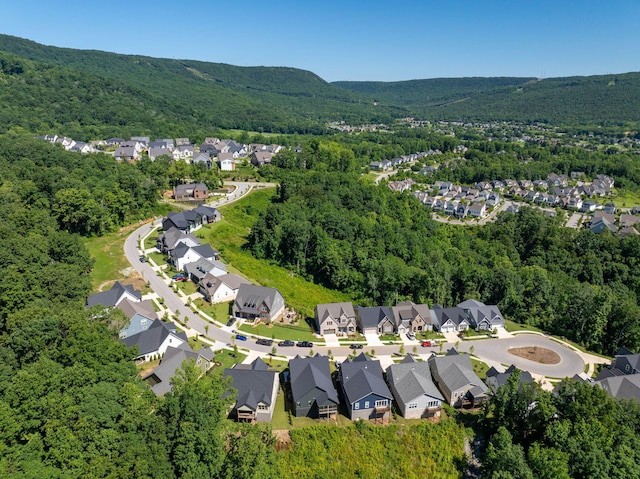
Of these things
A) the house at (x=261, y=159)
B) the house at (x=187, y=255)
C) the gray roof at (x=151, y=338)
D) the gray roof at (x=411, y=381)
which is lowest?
the gray roof at (x=411, y=381)

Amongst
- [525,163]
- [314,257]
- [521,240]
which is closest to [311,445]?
[314,257]

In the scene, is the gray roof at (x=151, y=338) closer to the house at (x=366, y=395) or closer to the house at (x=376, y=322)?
the house at (x=366, y=395)

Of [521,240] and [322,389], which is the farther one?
[521,240]

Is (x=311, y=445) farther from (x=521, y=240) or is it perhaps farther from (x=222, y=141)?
(x=222, y=141)

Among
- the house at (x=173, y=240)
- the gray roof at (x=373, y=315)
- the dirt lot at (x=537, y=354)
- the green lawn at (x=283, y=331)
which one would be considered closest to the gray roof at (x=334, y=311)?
the gray roof at (x=373, y=315)

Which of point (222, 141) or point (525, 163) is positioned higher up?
point (222, 141)

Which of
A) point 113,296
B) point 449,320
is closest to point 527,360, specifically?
point 449,320
